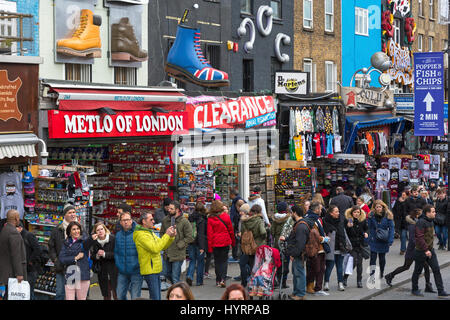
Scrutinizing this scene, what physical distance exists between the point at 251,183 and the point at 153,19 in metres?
6.10

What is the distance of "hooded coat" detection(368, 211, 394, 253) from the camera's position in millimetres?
16195

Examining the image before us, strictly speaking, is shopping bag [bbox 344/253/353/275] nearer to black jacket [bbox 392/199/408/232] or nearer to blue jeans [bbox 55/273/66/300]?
black jacket [bbox 392/199/408/232]

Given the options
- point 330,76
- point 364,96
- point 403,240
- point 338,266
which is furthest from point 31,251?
point 330,76

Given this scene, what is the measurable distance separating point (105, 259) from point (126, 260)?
65 cm

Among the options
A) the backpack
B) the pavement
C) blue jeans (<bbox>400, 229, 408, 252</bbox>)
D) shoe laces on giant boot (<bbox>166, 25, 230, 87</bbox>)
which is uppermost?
shoe laces on giant boot (<bbox>166, 25, 230, 87</bbox>)

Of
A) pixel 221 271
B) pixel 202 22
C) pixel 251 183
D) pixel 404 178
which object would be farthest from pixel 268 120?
pixel 221 271

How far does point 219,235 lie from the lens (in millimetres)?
16016

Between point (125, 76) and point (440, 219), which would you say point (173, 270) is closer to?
point (125, 76)

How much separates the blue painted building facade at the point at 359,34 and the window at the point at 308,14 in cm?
256

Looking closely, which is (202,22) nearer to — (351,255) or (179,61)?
(179,61)

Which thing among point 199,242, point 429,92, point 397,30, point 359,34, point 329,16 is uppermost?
point 397,30

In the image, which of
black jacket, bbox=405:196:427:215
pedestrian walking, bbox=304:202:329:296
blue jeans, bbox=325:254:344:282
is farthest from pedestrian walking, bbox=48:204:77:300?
black jacket, bbox=405:196:427:215

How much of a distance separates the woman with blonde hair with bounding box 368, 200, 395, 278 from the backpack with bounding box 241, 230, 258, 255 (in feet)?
9.16

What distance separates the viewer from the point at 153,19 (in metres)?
21.5
